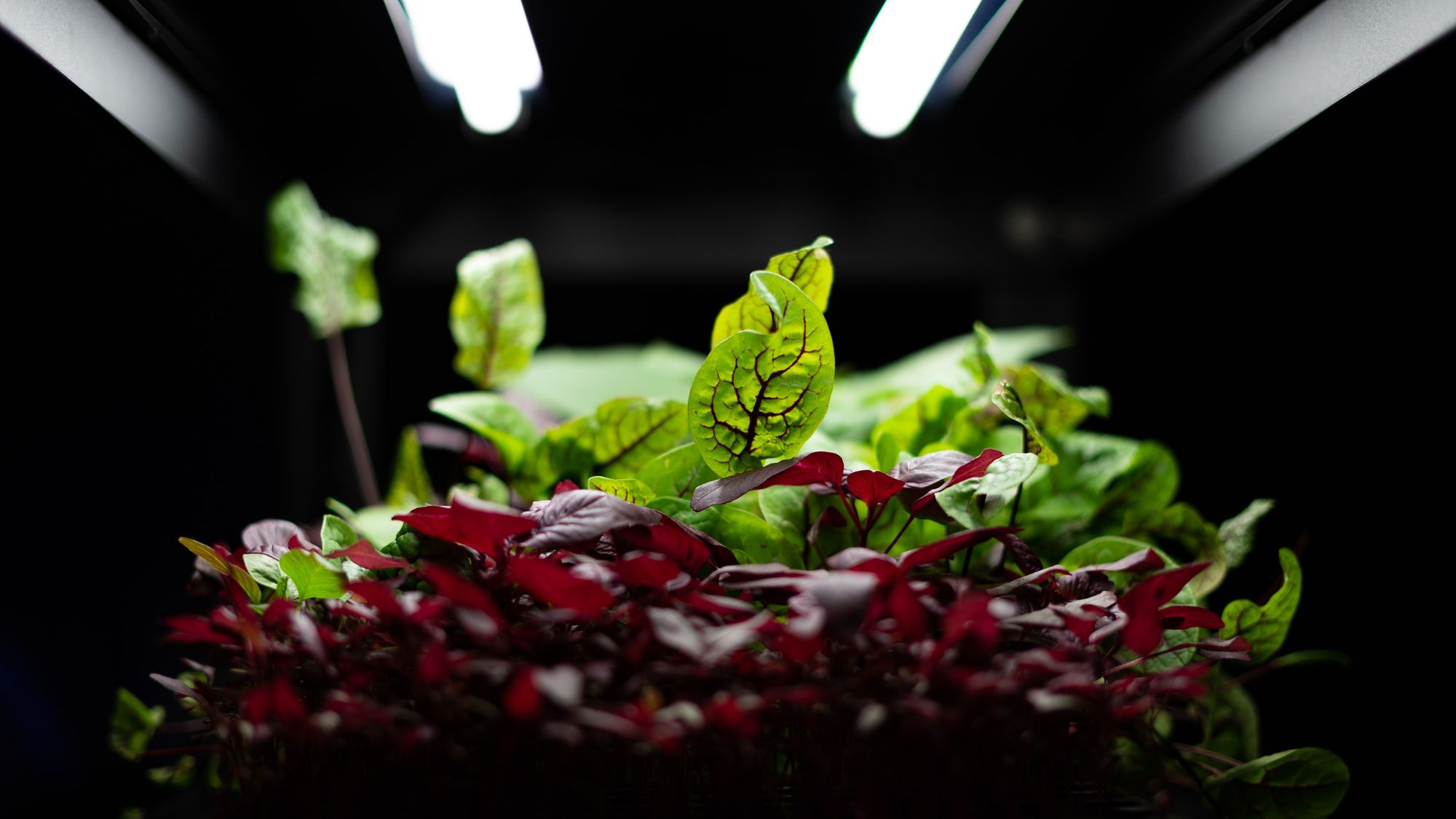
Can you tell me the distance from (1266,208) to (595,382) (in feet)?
2.55

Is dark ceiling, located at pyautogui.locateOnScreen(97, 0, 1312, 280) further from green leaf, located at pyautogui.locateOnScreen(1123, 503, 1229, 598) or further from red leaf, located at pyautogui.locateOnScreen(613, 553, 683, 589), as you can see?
red leaf, located at pyautogui.locateOnScreen(613, 553, 683, 589)

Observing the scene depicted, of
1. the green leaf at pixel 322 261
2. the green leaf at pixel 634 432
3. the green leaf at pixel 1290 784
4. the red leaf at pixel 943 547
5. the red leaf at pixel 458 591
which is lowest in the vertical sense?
the green leaf at pixel 1290 784

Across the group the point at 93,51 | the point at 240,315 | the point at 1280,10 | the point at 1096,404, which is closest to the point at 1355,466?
the point at 1096,404

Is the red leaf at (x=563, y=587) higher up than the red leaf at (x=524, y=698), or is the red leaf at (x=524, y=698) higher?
the red leaf at (x=563, y=587)

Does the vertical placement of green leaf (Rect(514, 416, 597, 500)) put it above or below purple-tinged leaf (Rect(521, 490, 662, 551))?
above

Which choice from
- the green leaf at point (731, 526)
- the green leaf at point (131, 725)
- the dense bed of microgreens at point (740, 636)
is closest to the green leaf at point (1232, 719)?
the dense bed of microgreens at point (740, 636)

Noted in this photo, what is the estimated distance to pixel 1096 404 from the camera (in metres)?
0.62

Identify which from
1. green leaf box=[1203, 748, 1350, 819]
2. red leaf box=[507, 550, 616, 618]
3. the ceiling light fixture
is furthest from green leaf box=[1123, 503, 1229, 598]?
the ceiling light fixture

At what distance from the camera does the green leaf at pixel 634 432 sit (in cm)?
60

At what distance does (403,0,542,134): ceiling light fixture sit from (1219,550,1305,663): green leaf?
2.51ft

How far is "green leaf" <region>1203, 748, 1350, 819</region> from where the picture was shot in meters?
0.49

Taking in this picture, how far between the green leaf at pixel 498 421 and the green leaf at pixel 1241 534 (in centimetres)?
57

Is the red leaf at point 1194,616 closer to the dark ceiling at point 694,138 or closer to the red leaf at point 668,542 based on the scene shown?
the red leaf at point 668,542

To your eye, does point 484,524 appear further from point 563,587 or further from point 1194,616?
point 1194,616
